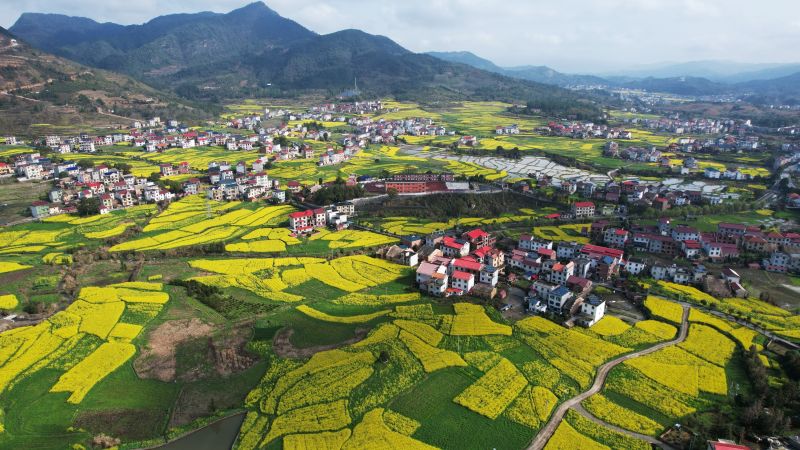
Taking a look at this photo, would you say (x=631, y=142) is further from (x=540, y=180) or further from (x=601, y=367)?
(x=601, y=367)

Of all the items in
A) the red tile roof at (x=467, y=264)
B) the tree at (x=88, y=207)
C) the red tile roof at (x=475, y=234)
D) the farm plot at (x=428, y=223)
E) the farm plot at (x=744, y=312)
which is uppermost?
the tree at (x=88, y=207)

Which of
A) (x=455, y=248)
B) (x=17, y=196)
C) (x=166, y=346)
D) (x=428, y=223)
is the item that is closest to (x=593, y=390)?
(x=455, y=248)

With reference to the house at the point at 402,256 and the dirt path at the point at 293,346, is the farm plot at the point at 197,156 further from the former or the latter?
the dirt path at the point at 293,346

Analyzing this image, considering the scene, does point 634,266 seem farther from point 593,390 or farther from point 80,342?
point 80,342

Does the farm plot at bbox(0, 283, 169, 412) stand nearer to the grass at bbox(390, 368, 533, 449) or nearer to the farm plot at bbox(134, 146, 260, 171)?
the grass at bbox(390, 368, 533, 449)

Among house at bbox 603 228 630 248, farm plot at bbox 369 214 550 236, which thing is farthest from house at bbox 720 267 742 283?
farm plot at bbox 369 214 550 236

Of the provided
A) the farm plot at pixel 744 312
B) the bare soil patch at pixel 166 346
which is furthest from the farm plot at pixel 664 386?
the bare soil patch at pixel 166 346
